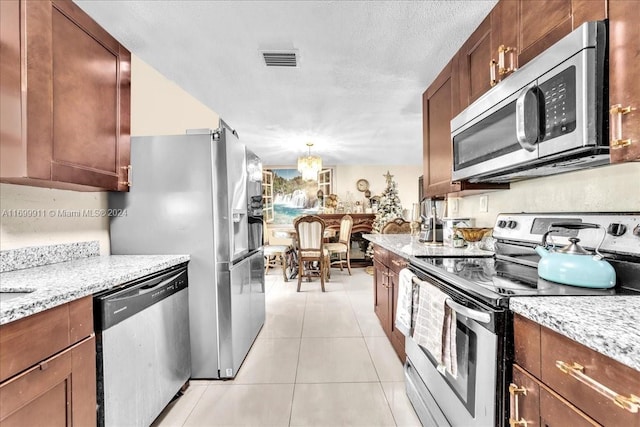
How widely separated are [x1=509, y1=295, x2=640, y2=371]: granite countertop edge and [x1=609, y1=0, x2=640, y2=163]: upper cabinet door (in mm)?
422

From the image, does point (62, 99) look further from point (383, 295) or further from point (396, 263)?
point (383, 295)

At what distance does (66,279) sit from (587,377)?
1653mm

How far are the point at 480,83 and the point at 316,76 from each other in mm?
1561

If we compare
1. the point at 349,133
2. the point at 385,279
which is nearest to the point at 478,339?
the point at 385,279

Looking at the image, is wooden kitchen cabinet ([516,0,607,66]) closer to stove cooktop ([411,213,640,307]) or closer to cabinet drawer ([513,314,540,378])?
stove cooktop ([411,213,640,307])

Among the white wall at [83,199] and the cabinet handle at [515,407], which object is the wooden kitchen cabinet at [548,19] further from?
the white wall at [83,199]

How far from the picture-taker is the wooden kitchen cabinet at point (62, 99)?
108 centimetres

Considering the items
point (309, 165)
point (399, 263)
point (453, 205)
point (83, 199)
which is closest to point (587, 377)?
point (399, 263)

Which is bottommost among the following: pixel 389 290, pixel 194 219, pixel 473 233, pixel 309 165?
pixel 389 290

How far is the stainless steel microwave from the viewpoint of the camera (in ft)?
2.89

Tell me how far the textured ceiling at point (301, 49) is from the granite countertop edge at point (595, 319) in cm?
182

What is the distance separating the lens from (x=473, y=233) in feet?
6.17

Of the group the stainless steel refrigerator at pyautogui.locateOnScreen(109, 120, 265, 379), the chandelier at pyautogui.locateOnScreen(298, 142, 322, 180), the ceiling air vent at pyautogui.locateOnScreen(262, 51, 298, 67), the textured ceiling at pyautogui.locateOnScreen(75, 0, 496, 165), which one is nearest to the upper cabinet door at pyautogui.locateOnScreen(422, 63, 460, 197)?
the textured ceiling at pyautogui.locateOnScreen(75, 0, 496, 165)

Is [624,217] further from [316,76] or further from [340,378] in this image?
[316,76]
